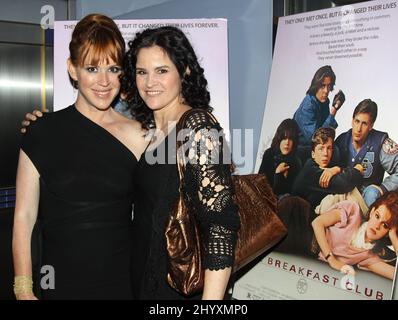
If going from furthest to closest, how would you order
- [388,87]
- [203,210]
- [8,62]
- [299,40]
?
[8,62] → [299,40] → [388,87] → [203,210]

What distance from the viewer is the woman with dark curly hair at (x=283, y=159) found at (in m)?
2.34

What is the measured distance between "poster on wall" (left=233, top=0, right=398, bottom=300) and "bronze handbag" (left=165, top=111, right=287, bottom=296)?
0.31 metres

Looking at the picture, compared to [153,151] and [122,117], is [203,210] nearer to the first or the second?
[153,151]

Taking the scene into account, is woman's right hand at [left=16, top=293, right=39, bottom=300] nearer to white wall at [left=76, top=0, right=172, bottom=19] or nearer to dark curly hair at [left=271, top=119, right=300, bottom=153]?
dark curly hair at [left=271, top=119, right=300, bottom=153]

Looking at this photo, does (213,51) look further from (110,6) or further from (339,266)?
(110,6)

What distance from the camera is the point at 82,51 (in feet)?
6.69

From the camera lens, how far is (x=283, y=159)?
239cm

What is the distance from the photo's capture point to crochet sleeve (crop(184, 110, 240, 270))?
1594mm

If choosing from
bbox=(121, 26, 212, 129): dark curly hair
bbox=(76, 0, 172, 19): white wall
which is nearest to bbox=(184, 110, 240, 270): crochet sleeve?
bbox=(121, 26, 212, 129): dark curly hair

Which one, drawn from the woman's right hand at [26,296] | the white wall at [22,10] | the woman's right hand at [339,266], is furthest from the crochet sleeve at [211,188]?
the white wall at [22,10]

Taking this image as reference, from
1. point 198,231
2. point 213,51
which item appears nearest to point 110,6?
point 213,51

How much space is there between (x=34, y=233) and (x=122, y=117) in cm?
66

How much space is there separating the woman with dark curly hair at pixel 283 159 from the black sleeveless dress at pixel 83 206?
0.73m
